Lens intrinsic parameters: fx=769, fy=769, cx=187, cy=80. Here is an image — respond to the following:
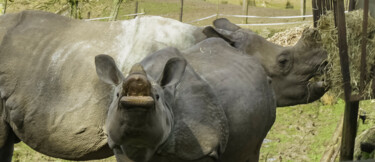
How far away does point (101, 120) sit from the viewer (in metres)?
6.69

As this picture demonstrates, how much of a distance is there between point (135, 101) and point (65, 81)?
117 inches

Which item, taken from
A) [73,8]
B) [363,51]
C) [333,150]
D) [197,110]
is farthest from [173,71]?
[73,8]

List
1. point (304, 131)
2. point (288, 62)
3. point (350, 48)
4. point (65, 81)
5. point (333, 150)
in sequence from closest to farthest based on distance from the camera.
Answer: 1. point (350, 48)
2. point (65, 81)
3. point (288, 62)
4. point (333, 150)
5. point (304, 131)

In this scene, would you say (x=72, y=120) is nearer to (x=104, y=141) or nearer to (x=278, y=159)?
(x=104, y=141)

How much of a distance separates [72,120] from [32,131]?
0.40 metres

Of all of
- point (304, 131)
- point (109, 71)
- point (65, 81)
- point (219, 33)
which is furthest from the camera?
point (304, 131)

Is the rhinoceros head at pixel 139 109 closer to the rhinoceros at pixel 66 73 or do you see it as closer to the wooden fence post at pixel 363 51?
the rhinoceros at pixel 66 73

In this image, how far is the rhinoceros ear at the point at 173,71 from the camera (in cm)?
465

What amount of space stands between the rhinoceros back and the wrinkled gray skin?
36.1 inches

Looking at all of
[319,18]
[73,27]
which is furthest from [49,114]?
[319,18]

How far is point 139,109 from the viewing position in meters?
4.02

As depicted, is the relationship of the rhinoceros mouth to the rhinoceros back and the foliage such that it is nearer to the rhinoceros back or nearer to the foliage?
the rhinoceros back

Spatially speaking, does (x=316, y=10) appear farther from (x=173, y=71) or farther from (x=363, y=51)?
(x=173, y=71)

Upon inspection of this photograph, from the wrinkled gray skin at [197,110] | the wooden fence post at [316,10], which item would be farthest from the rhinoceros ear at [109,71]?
the wooden fence post at [316,10]
